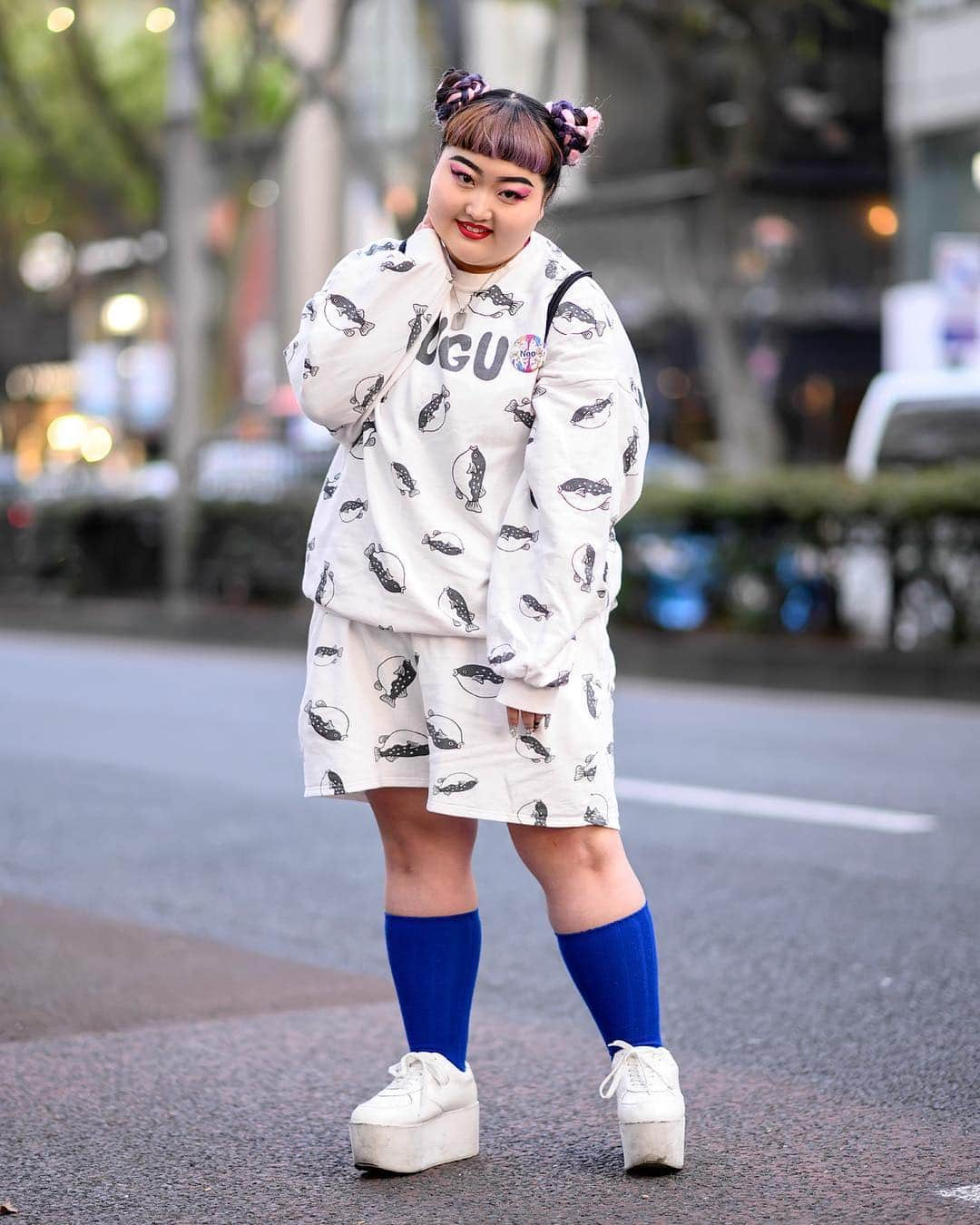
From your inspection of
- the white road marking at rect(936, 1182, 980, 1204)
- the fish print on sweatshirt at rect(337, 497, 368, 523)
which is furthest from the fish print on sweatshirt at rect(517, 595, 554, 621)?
the white road marking at rect(936, 1182, 980, 1204)

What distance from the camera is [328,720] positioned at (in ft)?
11.3

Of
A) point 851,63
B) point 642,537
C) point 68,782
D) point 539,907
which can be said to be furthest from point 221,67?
point 539,907

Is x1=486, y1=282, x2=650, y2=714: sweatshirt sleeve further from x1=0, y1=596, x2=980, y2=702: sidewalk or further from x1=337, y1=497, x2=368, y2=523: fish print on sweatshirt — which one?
x1=0, y1=596, x2=980, y2=702: sidewalk

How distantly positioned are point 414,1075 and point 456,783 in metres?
0.53

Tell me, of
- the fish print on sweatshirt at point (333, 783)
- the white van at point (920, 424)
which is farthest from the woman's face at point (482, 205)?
the white van at point (920, 424)

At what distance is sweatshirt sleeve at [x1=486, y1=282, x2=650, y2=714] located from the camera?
326 cm

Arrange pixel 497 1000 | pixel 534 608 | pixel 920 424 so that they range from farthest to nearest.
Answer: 1. pixel 920 424
2. pixel 497 1000
3. pixel 534 608

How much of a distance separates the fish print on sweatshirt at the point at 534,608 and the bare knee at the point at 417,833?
398mm

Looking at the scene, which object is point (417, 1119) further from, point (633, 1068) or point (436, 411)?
point (436, 411)

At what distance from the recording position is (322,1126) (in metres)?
3.87

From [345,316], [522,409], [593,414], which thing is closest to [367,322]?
[345,316]

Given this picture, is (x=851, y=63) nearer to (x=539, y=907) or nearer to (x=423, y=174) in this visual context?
(x=423, y=174)

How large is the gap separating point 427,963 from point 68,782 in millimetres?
5568

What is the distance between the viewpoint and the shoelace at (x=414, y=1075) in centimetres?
353
